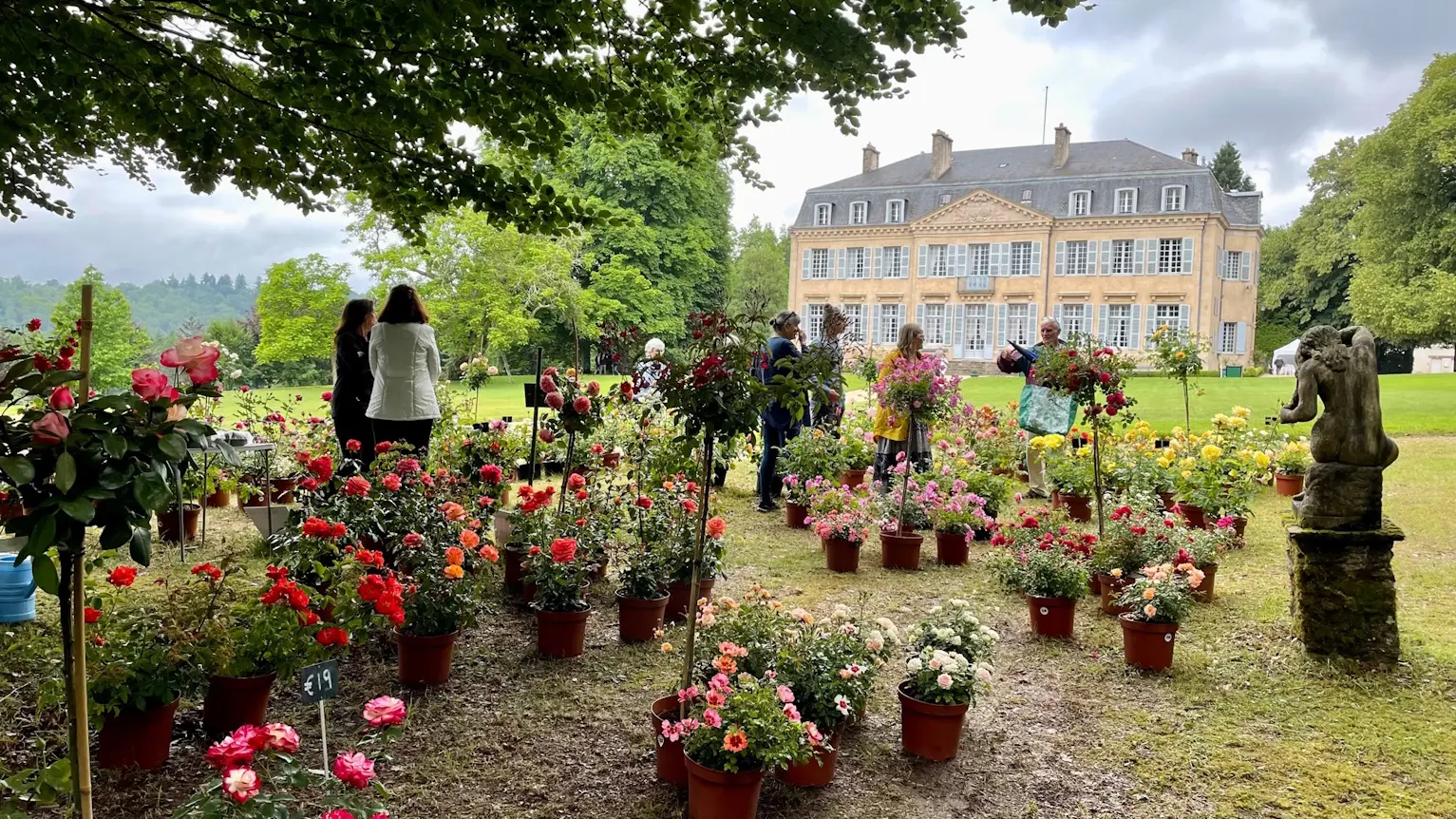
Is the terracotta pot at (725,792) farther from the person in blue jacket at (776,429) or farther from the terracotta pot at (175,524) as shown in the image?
the terracotta pot at (175,524)

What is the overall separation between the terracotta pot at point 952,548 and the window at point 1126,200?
31634 mm

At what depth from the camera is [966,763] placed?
3.05 metres

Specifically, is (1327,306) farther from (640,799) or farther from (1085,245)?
(640,799)

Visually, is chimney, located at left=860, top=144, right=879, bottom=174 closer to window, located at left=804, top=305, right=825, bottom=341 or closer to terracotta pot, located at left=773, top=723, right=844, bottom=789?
window, located at left=804, top=305, right=825, bottom=341

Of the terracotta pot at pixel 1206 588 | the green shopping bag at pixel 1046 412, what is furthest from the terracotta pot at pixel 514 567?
the green shopping bag at pixel 1046 412

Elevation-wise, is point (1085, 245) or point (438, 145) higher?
point (1085, 245)

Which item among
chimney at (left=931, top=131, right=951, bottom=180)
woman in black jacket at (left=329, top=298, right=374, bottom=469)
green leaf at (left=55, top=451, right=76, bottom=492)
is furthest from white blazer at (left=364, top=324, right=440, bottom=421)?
chimney at (left=931, top=131, right=951, bottom=180)

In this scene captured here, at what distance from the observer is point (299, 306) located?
83.3ft

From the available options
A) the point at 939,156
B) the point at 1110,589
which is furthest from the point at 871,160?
the point at 1110,589

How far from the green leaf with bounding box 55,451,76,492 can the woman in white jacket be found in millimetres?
3525

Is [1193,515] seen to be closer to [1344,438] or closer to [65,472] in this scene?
[1344,438]

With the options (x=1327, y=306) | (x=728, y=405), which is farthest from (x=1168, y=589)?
(x=1327, y=306)

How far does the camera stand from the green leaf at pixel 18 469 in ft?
4.37

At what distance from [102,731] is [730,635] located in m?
1.97
